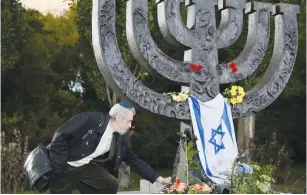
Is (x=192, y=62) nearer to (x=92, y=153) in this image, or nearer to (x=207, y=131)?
(x=207, y=131)

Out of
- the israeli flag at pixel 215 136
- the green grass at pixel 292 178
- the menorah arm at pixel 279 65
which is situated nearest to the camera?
the israeli flag at pixel 215 136

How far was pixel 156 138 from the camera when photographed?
550 inches

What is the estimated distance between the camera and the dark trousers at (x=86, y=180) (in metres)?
4.34

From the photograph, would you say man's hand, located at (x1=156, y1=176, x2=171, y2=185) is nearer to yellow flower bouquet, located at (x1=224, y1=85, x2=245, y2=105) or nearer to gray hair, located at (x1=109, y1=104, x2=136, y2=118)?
gray hair, located at (x1=109, y1=104, x2=136, y2=118)

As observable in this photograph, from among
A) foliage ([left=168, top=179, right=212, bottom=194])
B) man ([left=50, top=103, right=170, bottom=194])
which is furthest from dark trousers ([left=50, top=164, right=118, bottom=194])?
foliage ([left=168, top=179, right=212, bottom=194])

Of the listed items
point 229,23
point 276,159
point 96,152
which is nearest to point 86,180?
point 96,152

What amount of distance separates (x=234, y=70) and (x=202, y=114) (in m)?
0.64

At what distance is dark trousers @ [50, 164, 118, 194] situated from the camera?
4.34 metres

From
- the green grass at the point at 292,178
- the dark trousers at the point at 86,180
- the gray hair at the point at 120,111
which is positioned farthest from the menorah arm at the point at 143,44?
the green grass at the point at 292,178

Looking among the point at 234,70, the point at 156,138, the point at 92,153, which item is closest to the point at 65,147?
the point at 92,153

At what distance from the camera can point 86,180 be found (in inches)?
174

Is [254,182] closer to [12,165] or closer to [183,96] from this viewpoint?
[183,96]

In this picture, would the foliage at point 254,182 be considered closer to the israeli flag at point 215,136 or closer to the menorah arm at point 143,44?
the israeli flag at point 215,136

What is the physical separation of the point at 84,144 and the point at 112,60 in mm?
1156
